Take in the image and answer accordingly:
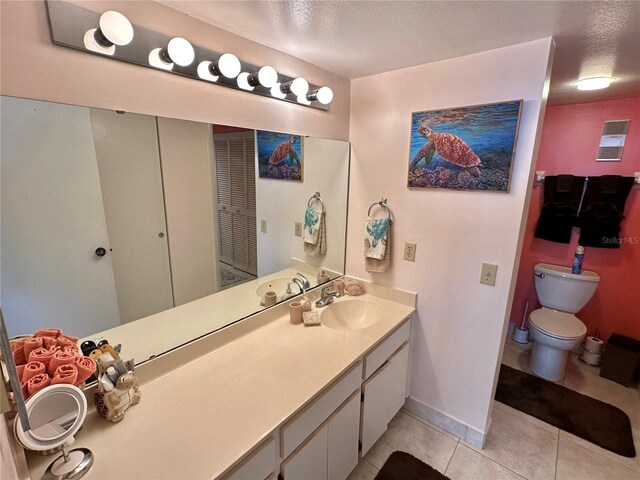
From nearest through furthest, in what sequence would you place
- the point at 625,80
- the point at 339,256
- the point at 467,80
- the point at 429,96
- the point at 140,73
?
the point at 140,73, the point at 467,80, the point at 429,96, the point at 625,80, the point at 339,256

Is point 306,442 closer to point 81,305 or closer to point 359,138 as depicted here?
point 81,305

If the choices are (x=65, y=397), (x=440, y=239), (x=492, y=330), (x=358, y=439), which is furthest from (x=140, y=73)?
(x=492, y=330)

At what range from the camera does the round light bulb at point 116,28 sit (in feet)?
2.96

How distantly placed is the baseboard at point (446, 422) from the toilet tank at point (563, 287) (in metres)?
1.43

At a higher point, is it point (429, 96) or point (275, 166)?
point (429, 96)

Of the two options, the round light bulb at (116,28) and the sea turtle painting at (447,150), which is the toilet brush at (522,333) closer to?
the sea turtle painting at (447,150)

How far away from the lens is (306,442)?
1.18 m

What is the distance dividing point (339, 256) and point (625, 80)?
2108 mm

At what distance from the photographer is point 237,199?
1522 millimetres

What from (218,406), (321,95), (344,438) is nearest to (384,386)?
(344,438)

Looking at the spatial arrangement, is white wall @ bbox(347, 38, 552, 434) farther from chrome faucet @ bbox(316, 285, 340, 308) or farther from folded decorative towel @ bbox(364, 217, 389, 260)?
chrome faucet @ bbox(316, 285, 340, 308)

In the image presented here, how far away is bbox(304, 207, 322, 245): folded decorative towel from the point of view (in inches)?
76.4

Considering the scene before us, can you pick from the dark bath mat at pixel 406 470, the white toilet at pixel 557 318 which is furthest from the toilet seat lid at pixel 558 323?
the dark bath mat at pixel 406 470

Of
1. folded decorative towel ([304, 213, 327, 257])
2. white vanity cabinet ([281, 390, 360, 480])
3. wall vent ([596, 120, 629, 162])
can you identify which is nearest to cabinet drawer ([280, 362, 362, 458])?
white vanity cabinet ([281, 390, 360, 480])
